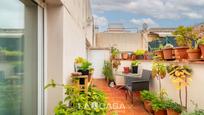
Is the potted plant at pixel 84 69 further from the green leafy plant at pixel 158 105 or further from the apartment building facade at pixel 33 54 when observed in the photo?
the green leafy plant at pixel 158 105

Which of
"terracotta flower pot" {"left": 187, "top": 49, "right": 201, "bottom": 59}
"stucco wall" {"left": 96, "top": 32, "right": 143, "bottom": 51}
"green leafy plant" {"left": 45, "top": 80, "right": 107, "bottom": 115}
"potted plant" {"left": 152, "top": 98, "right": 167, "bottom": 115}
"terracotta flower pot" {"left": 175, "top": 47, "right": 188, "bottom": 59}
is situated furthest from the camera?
"stucco wall" {"left": 96, "top": 32, "right": 143, "bottom": 51}

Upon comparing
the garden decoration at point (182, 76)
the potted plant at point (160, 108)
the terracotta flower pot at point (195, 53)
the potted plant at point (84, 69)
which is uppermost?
the terracotta flower pot at point (195, 53)

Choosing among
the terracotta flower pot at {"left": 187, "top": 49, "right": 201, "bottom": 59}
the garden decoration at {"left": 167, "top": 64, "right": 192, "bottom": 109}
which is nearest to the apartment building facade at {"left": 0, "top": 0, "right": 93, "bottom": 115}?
the garden decoration at {"left": 167, "top": 64, "right": 192, "bottom": 109}

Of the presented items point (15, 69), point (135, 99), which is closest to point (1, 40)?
point (15, 69)

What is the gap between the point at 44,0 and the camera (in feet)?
8.51

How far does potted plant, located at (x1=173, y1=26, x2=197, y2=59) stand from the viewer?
4.10 meters

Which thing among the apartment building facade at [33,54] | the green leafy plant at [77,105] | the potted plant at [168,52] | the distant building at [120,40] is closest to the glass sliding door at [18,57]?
the apartment building facade at [33,54]

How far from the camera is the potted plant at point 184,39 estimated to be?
13.5 ft

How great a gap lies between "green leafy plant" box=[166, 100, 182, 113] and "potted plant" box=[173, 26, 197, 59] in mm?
888

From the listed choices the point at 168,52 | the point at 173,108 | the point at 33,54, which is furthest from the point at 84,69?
the point at 168,52

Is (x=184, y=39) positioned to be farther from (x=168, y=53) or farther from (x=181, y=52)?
(x=168, y=53)

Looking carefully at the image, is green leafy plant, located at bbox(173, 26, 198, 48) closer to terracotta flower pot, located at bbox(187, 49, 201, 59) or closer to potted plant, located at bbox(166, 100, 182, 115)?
terracotta flower pot, located at bbox(187, 49, 201, 59)

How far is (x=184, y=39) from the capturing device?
14.1 ft

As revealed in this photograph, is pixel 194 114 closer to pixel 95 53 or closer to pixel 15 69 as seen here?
pixel 15 69
